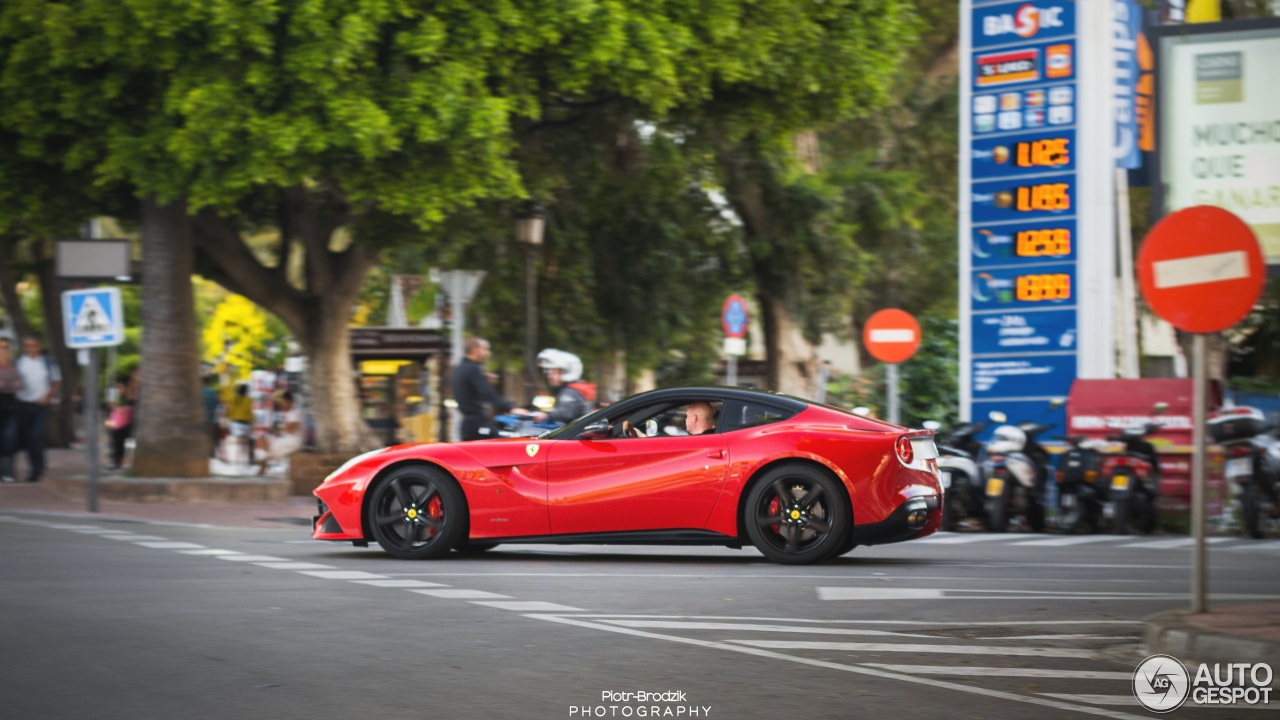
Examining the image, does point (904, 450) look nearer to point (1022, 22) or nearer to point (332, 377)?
point (1022, 22)

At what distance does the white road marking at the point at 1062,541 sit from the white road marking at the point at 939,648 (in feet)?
23.8

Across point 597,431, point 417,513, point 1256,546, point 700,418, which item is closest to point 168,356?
point 417,513

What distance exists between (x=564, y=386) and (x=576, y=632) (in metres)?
9.57

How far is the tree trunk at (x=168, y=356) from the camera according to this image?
71.9ft

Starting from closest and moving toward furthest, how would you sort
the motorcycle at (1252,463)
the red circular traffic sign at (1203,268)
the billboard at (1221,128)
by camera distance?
the red circular traffic sign at (1203,268), the billboard at (1221,128), the motorcycle at (1252,463)

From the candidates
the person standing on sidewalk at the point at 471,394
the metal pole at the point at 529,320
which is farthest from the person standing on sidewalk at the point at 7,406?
the person standing on sidewalk at the point at 471,394

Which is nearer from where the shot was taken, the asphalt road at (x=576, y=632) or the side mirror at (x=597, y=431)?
the asphalt road at (x=576, y=632)

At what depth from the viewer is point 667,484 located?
12.4m

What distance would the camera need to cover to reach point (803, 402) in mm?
12602

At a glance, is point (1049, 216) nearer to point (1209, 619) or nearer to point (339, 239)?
point (1209, 619)

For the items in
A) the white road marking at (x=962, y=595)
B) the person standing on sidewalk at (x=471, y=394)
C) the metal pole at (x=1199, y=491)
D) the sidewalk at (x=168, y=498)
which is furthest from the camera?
the sidewalk at (x=168, y=498)

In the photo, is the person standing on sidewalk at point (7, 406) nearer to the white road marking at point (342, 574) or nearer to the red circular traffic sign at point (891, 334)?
the red circular traffic sign at point (891, 334)

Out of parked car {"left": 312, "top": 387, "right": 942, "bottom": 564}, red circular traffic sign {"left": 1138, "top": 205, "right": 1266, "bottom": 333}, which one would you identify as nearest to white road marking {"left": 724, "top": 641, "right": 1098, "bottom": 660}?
red circular traffic sign {"left": 1138, "top": 205, "right": 1266, "bottom": 333}

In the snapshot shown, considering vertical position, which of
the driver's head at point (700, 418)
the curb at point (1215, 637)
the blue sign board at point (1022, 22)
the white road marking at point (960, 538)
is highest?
the blue sign board at point (1022, 22)
